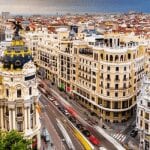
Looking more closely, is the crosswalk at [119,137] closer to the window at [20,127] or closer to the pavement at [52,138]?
the pavement at [52,138]

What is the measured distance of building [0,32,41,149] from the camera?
92.2 metres

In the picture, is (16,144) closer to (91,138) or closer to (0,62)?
(0,62)

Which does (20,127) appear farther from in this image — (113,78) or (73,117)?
(113,78)

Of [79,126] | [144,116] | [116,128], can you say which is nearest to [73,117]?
[79,126]

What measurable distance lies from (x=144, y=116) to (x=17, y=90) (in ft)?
142

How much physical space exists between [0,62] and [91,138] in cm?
4106

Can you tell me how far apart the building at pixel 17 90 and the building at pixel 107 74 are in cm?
4641

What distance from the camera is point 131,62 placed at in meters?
137

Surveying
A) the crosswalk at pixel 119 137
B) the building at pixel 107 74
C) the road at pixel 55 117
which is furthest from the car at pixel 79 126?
the building at pixel 107 74

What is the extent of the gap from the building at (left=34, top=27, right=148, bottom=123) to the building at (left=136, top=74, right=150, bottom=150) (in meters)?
20.9

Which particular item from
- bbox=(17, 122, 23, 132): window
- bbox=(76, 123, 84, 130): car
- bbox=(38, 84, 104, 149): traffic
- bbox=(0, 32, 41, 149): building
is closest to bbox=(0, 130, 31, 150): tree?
bbox=(0, 32, 41, 149): building

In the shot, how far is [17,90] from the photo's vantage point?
92875mm

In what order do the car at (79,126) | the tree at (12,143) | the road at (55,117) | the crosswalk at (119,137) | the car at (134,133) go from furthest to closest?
1. the car at (79,126)
2. the car at (134,133)
3. the crosswalk at (119,137)
4. the road at (55,117)
5. the tree at (12,143)

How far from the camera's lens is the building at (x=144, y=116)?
110688 millimetres
